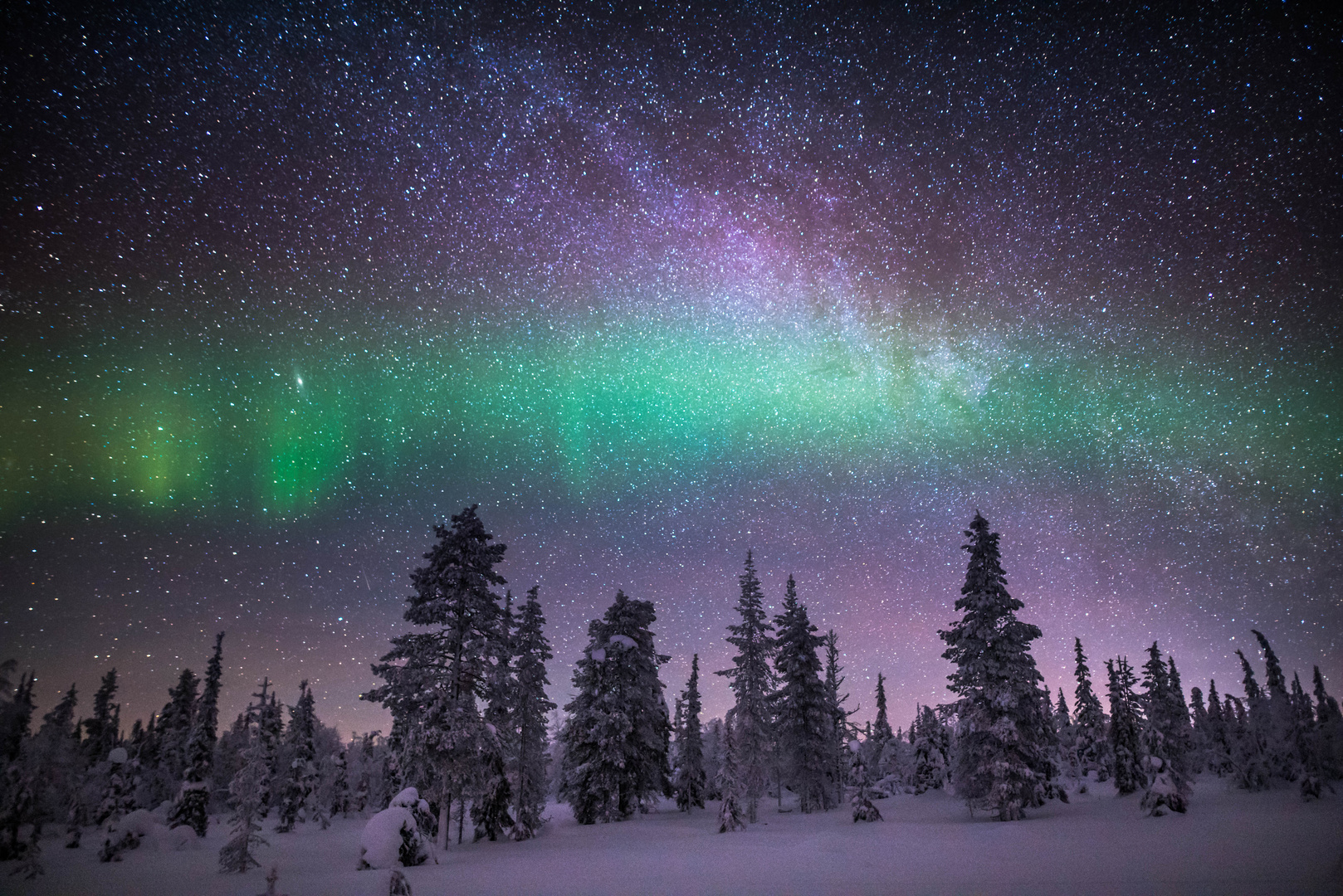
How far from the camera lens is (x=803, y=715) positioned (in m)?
41.4

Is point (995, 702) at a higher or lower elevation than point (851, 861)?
higher

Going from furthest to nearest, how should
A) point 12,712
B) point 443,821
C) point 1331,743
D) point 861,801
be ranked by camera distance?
point 1331,743 → point 861,801 → point 443,821 → point 12,712

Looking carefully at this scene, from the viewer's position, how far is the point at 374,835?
69.8 feet

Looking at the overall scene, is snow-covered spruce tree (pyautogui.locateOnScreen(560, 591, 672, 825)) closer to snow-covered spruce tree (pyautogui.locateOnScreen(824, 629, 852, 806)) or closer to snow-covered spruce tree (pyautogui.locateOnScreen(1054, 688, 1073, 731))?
snow-covered spruce tree (pyautogui.locateOnScreen(824, 629, 852, 806))

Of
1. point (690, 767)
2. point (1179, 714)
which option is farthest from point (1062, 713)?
point (690, 767)

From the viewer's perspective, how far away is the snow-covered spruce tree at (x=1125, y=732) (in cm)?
4125

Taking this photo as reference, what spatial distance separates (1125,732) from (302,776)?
230 feet

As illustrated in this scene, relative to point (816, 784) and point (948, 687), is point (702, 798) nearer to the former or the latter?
point (816, 784)

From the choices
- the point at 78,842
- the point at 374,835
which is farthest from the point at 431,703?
the point at 78,842

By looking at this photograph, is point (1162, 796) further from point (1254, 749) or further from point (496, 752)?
point (496, 752)

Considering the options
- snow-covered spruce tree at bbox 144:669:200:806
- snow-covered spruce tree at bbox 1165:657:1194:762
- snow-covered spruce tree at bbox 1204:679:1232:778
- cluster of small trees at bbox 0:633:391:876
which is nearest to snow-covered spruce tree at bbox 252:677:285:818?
cluster of small trees at bbox 0:633:391:876

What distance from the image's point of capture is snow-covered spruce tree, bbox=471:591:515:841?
27.5 metres

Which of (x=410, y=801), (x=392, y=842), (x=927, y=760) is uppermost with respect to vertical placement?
(x=410, y=801)

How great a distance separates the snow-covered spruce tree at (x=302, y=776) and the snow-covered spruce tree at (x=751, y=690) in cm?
3881
